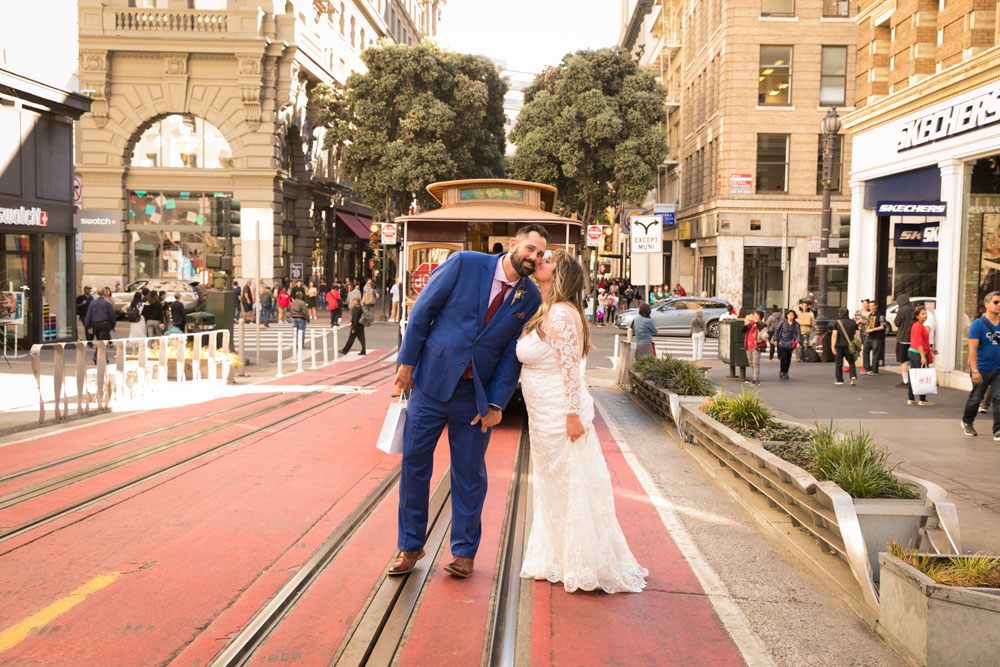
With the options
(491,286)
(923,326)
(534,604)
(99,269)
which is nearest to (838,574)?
(534,604)

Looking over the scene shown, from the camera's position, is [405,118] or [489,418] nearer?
[489,418]

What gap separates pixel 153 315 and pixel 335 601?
55.5 ft

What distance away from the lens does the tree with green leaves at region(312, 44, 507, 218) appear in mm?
41125

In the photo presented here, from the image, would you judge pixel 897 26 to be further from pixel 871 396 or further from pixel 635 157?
pixel 635 157

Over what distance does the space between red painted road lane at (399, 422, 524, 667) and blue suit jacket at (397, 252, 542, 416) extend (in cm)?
103

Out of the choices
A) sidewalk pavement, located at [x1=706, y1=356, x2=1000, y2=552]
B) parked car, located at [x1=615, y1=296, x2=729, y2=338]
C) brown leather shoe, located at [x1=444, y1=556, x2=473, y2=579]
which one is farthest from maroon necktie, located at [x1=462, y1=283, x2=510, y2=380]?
parked car, located at [x1=615, y1=296, x2=729, y2=338]

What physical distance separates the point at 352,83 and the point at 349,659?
40.0 metres

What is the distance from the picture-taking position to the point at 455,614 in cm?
499

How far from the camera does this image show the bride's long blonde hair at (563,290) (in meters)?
5.40

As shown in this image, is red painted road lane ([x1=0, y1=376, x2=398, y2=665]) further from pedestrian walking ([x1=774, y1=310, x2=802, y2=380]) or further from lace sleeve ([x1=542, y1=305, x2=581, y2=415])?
pedestrian walking ([x1=774, y1=310, x2=802, y2=380])

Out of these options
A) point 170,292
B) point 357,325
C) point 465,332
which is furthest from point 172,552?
point 170,292

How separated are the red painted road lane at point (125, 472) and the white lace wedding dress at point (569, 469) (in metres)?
3.49

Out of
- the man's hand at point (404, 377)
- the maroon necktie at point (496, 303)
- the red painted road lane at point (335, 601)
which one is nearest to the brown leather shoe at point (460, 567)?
the red painted road lane at point (335, 601)

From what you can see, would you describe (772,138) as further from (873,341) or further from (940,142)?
(940,142)
